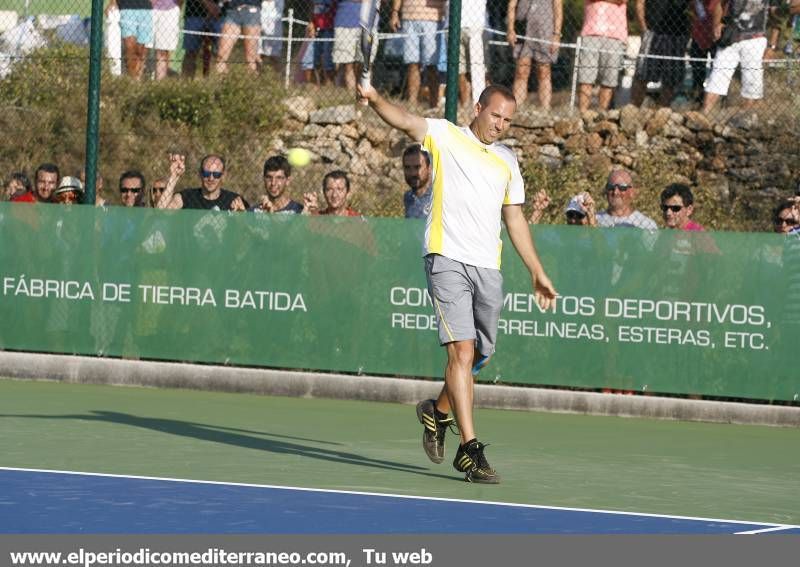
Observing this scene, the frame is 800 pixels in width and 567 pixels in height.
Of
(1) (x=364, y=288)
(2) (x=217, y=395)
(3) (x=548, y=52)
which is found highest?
(3) (x=548, y=52)

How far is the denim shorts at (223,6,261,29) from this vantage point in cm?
1789

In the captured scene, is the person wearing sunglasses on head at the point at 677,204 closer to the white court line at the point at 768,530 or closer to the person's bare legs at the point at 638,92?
the white court line at the point at 768,530

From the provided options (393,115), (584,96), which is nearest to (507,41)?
(584,96)

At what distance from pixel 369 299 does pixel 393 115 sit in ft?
15.0

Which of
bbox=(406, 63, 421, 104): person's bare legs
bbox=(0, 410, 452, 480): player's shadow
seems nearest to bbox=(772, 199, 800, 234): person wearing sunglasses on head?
bbox=(0, 410, 452, 480): player's shadow

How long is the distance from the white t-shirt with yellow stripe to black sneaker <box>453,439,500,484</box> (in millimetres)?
936

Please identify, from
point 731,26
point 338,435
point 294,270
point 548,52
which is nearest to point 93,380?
point 294,270

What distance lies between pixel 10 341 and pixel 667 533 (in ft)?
25.0

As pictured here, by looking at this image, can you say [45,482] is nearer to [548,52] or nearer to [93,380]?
[93,380]

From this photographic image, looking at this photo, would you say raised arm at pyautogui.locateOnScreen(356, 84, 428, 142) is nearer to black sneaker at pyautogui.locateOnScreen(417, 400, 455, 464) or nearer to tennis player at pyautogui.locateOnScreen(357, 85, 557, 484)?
tennis player at pyautogui.locateOnScreen(357, 85, 557, 484)

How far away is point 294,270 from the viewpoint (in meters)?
13.1

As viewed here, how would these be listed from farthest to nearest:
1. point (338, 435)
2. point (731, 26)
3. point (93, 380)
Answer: point (731, 26) < point (93, 380) < point (338, 435)

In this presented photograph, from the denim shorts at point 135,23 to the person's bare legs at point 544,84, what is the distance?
157 inches

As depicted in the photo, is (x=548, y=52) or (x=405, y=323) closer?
(x=405, y=323)
